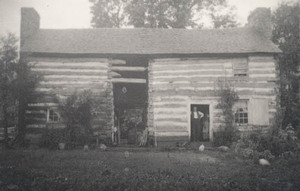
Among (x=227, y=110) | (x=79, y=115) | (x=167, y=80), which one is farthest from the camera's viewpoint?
(x=167, y=80)

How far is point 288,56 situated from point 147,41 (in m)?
12.0

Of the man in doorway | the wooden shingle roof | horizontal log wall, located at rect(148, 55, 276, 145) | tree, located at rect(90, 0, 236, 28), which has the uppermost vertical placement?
tree, located at rect(90, 0, 236, 28)

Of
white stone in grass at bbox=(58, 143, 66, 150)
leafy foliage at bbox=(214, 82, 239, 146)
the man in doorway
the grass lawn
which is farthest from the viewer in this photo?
the man in doorway

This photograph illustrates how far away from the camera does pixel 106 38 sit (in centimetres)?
1925

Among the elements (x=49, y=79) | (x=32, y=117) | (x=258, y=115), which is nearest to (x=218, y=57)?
(x=258, y=115)

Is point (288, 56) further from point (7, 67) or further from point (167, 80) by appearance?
point (7, 67)

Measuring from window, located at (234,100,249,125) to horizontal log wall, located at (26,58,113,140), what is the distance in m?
7.48

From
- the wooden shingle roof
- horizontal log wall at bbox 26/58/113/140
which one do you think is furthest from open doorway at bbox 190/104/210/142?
horizontal log wall at bbox 26/58/113/140

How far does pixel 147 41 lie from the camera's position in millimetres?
18797

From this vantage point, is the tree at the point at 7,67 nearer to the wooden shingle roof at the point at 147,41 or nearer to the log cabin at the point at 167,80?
the log cabin at the point at 167,80

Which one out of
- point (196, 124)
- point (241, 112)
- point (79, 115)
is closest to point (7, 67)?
point (79, 115)

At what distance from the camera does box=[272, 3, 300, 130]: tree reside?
21.1 meters

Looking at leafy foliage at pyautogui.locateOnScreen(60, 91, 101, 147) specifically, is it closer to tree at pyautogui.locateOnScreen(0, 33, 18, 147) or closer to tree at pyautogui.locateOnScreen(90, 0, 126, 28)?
tree at pyautogui.locateOnScreen(0, 33, 18, 147)

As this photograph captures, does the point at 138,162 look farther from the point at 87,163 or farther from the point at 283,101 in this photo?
the point at 283,101
